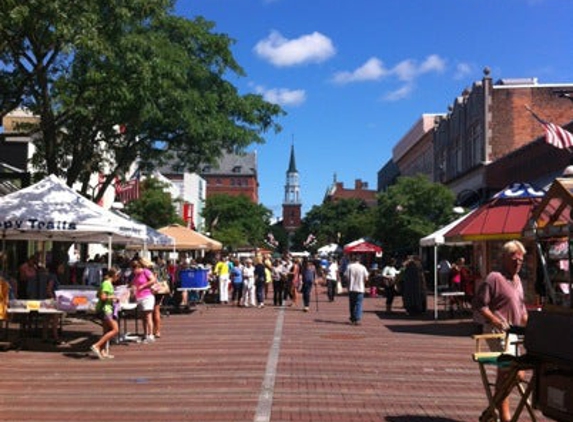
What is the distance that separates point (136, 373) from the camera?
10977 millimetres

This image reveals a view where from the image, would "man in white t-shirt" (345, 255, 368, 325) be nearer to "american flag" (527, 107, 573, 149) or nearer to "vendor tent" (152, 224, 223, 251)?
"american flag" (527, 107, 573, 149)

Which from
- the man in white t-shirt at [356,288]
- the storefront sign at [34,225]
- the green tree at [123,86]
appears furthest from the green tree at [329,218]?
the storefront sign at [34,225]

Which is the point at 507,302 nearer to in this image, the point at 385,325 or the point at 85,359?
the point at 85,359

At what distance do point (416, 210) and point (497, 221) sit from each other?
20.8m

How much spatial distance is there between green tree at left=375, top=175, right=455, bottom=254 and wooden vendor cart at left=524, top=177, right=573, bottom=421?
30.8 m

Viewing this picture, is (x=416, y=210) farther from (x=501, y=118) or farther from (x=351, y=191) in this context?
(x=351, y=191)

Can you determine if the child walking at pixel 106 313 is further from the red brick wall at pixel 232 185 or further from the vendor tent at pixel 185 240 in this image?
the red brick wall at pixel 232 185

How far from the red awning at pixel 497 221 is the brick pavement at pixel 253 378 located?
234 cm

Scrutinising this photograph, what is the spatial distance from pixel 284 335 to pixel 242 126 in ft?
37.1

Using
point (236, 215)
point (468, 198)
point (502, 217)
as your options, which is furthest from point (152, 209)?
point (236, 215)

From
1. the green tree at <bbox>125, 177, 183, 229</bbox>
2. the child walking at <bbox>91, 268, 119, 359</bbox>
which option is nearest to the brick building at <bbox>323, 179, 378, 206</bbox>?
the green tree at <bbox>125, 177, 183, 229</bbox>

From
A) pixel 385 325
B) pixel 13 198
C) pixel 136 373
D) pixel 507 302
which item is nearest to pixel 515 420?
pixel 507 302

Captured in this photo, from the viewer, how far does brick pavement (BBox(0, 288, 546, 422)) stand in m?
8.34

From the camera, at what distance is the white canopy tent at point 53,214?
1394 centimetres
